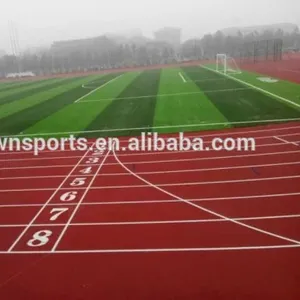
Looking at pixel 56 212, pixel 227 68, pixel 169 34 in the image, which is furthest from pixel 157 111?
pixel 169 34

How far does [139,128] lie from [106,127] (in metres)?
1.55

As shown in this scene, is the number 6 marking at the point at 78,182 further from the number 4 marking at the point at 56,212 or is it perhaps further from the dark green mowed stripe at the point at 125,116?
the dark green mowed stripe at the point at 125,116

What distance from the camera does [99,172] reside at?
38.0 ft

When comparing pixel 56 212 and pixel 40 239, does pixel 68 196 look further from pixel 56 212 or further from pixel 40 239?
pixel 40 239

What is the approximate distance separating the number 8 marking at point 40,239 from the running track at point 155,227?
0.08ft

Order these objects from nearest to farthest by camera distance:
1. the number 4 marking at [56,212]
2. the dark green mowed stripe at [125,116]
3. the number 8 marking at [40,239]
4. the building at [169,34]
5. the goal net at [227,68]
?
the number 8 marking at [40,239]
the number 4 marking at [56,212]
the dark green mowed stripe at [125,116]
the goal net at [227,68]
the building at [169,34]

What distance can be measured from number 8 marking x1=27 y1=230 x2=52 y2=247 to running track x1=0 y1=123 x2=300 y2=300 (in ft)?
0.08

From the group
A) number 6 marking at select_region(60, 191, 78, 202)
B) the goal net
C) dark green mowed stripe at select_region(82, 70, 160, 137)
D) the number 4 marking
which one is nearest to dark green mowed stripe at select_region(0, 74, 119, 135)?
dark green mowed stripe at select_region(82, 70, 160, 137)

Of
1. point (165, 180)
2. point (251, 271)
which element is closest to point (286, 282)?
point (251, 271)

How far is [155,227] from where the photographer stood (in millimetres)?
7988

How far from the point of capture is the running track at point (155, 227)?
20.5ft

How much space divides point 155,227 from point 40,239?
87.9 inches

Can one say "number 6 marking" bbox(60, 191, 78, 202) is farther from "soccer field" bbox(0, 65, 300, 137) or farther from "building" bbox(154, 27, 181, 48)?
"building" bbox(154, 27, 181, 48)

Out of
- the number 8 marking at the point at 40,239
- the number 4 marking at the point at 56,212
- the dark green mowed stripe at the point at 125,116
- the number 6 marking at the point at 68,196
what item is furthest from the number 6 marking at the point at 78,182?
the dark green mowed stripe at the point at 125,116
